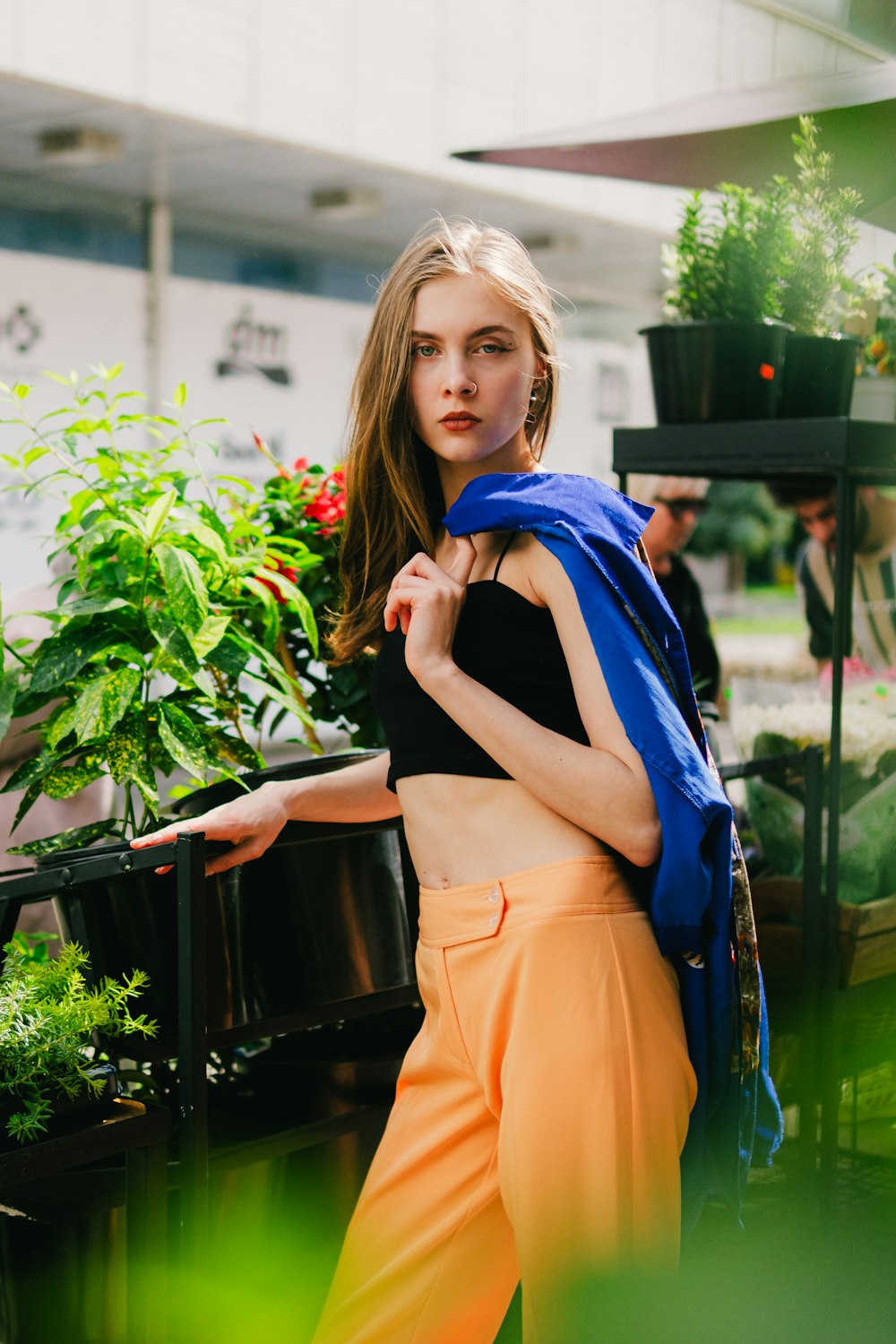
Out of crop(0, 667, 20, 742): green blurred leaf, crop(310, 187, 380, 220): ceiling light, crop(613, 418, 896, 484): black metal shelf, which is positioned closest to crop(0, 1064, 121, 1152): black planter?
crop(0, 667, 20, 742): green blurred leaf

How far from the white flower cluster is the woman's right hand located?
172 centimetres

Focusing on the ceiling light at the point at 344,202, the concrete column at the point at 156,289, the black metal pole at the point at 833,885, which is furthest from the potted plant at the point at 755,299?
the ceiling light at the point at 344,202

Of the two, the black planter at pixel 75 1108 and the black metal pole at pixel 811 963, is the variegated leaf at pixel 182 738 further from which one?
the black metal pole at pixel 811 963

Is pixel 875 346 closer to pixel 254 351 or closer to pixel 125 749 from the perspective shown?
pixel 125 749

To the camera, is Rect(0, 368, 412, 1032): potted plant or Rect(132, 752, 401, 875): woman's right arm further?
Rect(0, 368, 412, 1032): potted plant

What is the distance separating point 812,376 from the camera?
123 inches

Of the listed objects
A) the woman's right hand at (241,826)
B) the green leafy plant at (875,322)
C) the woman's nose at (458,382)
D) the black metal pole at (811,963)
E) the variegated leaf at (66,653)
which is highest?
the green leafy plant at (875,322)

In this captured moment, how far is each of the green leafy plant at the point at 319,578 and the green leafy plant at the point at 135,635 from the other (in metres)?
0.25

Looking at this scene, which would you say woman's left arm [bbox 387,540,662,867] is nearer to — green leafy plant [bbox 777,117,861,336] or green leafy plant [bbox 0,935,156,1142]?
green leafy plant [bbox 0,935,156,1142]

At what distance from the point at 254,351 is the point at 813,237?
5855mm

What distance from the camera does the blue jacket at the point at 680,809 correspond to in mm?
1496

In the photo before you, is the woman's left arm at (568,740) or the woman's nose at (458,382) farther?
the woman's nose at (458,382)

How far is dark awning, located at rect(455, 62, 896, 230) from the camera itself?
11.6 ft

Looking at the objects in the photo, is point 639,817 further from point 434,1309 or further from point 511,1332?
point 511,1332
